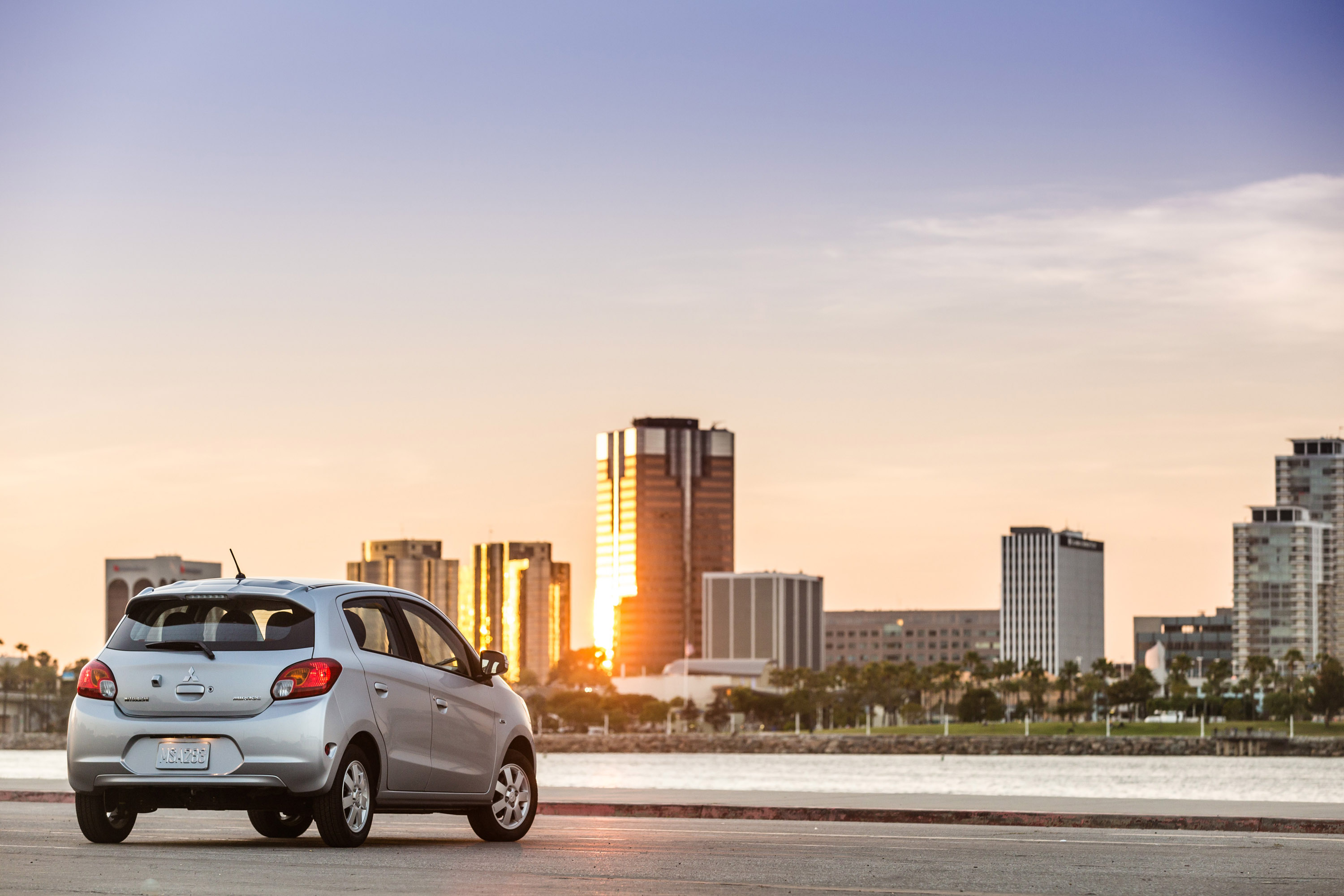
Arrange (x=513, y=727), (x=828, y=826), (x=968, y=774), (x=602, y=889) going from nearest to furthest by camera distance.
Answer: (x=602, y=889)
(x=513, y=727)
(x=828, y=826)
(x=968, y=774)

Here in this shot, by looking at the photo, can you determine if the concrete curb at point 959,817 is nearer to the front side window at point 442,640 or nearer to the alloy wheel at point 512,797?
the alloy wheel at point 512,797

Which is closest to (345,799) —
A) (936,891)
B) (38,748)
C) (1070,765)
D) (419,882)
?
(419,882)

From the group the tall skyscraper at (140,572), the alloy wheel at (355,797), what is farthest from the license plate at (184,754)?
the tall skyscraper at (140,572)

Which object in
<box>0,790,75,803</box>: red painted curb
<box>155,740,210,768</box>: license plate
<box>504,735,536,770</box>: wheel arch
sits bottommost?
<box>0,790,75,803</box>: red painted curb

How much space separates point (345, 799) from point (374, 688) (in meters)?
0.81

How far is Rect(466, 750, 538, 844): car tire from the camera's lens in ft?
48.5

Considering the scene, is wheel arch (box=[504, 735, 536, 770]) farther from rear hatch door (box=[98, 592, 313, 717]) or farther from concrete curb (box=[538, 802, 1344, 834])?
concrete curb (box=[538, 802, 1344, 834])

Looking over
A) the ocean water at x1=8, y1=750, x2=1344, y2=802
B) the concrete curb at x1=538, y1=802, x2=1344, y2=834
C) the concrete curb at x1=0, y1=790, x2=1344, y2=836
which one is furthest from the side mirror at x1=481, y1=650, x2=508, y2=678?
the ocean water at x1=8, y1=750, x2=1344, y2=802

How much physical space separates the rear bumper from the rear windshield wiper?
456 millimetres

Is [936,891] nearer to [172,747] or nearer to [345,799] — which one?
[345,799]

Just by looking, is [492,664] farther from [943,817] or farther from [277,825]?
[943,817]

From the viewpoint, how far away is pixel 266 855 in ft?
41.7

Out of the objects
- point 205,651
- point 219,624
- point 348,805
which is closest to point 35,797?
point 219,624

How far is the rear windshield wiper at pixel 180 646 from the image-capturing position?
42.7 ft
